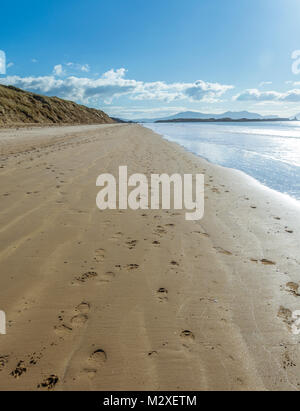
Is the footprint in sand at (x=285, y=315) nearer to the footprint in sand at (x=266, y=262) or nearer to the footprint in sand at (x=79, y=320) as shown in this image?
the footprint in sand at (x=266, y=262)

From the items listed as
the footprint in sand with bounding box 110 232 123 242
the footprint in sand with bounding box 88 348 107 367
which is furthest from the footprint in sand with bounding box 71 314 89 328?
the footprint in sand with bounding box 110 232 123 242

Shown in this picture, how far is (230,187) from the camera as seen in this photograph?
727 cm

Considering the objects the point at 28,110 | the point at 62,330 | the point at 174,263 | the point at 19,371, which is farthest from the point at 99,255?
the point at 28,110

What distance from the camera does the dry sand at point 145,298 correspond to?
1753mm

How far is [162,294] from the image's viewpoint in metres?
2.57

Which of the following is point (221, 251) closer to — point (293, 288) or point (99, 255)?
point (293, 288)

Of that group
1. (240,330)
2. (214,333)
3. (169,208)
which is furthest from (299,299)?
(169,208)

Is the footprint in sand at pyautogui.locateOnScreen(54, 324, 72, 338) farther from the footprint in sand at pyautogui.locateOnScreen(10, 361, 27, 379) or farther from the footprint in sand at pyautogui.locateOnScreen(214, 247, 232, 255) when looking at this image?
the footprint in sand at pyautogui.locateOnScreen(214, 247, 232, 255)

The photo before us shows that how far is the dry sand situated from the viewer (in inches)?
69.0

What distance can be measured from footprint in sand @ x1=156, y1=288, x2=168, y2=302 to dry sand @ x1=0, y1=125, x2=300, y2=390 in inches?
0.4
